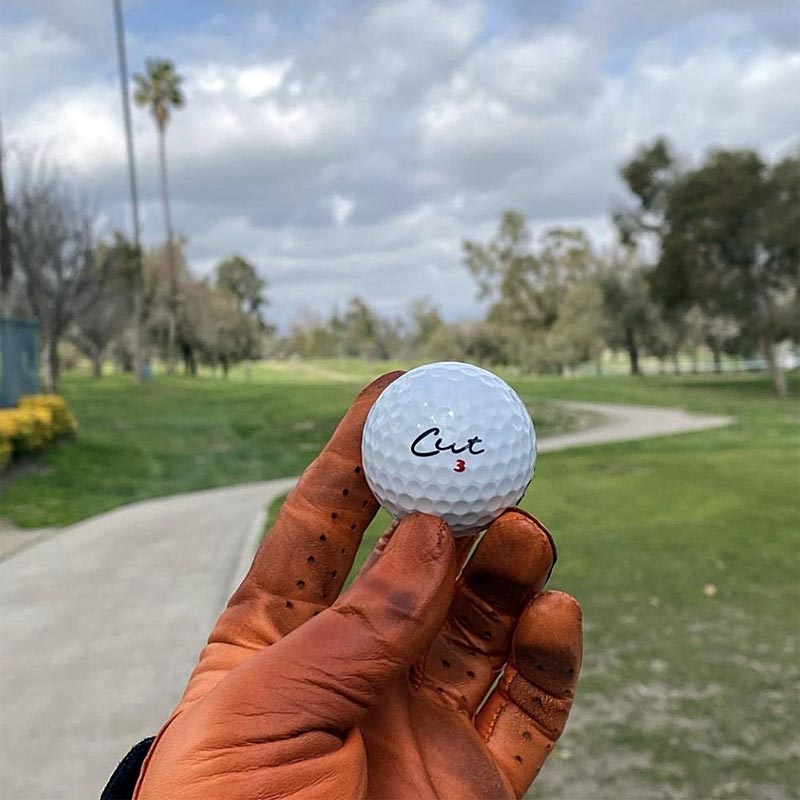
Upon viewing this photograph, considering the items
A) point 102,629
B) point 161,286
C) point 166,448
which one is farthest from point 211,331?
point 102,629

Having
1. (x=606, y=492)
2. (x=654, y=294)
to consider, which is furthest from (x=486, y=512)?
(x=654, y=294)

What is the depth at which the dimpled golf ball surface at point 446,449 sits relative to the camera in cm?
176

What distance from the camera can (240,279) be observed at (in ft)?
273

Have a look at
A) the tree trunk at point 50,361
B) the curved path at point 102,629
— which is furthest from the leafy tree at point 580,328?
the curved path at point 102,629

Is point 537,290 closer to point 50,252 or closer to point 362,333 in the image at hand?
point 362,333

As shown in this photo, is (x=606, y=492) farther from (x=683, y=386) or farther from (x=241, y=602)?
(x=683, y=386)

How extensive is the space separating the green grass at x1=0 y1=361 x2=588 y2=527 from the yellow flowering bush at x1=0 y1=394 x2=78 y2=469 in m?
0.27

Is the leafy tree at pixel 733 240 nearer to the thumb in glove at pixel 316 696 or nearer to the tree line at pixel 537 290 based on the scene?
the tree line at pixel 537 290

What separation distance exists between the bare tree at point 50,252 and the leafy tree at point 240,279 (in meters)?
56.2

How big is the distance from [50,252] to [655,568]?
925 inches

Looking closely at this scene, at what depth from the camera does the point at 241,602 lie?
1833 mm

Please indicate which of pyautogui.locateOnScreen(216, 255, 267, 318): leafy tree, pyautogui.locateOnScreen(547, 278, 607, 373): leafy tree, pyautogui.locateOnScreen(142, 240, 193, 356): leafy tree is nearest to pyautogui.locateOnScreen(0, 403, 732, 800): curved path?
pyautogui.locateOnScreen(547, 278, 607, 373): leafy tree

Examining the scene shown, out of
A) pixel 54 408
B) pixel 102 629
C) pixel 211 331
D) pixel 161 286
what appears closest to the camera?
pixel 102 629

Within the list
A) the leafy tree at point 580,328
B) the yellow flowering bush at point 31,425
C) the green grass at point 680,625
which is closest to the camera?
the green grass at point 680,625
